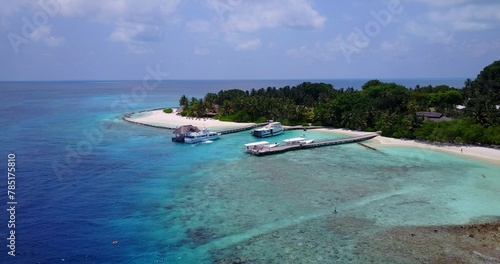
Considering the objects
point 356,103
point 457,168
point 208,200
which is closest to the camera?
point 208,200

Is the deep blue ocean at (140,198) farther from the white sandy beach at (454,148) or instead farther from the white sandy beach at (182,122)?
the white sandy beach at (182,122)

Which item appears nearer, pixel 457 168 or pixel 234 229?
pixel 234 229

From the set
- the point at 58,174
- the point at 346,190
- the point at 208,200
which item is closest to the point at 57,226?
the point at 208,200

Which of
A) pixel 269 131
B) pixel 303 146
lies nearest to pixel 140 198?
pixel 303 146

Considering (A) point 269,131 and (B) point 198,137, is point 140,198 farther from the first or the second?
(A) point 269,131

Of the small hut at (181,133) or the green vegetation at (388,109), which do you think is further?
the small hut at (181,133)

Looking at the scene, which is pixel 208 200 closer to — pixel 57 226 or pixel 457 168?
pixel 57 226

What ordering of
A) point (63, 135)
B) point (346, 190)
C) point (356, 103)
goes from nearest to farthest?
point (346, 190), point (63, 135), point (356, 103)

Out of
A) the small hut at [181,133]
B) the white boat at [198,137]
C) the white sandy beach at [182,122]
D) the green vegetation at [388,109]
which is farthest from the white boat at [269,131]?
the small hut at [181,133]
